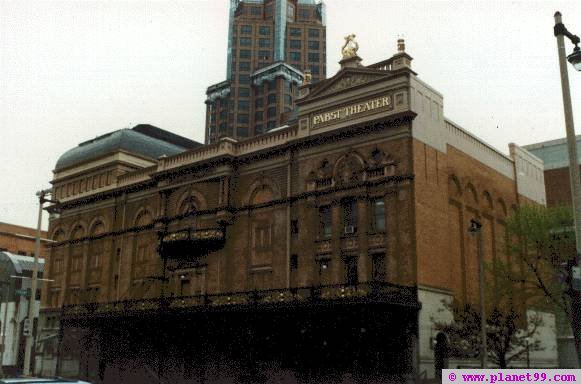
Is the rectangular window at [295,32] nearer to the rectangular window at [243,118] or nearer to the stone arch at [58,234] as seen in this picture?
the rectangular window at [243,118]

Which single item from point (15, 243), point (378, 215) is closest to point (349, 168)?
point (378, 215)

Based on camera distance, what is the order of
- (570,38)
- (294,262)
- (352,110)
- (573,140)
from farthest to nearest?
(294,262) → (352,110) → (570,38) → (573,140)

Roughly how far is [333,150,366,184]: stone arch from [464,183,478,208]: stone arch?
30.3 feet

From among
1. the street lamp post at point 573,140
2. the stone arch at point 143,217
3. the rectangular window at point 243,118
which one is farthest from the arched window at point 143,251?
A: the rectangular window at point 243,118

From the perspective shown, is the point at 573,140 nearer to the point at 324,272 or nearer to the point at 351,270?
the point at 351,270

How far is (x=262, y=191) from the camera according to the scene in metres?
47.7

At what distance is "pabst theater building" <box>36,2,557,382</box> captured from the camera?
38469 millimetres

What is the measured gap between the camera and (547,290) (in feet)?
128

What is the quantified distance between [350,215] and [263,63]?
372 ft

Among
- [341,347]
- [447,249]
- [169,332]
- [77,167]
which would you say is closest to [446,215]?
[447,249]

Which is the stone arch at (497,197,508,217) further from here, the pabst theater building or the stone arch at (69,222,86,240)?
the stone arch at (69,222,86,240)

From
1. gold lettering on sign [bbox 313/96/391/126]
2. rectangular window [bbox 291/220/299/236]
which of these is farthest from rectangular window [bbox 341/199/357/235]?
gold lettering on sign [bbox 313/96/391/126]

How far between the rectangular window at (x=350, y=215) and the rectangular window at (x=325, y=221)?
127 centimetres
